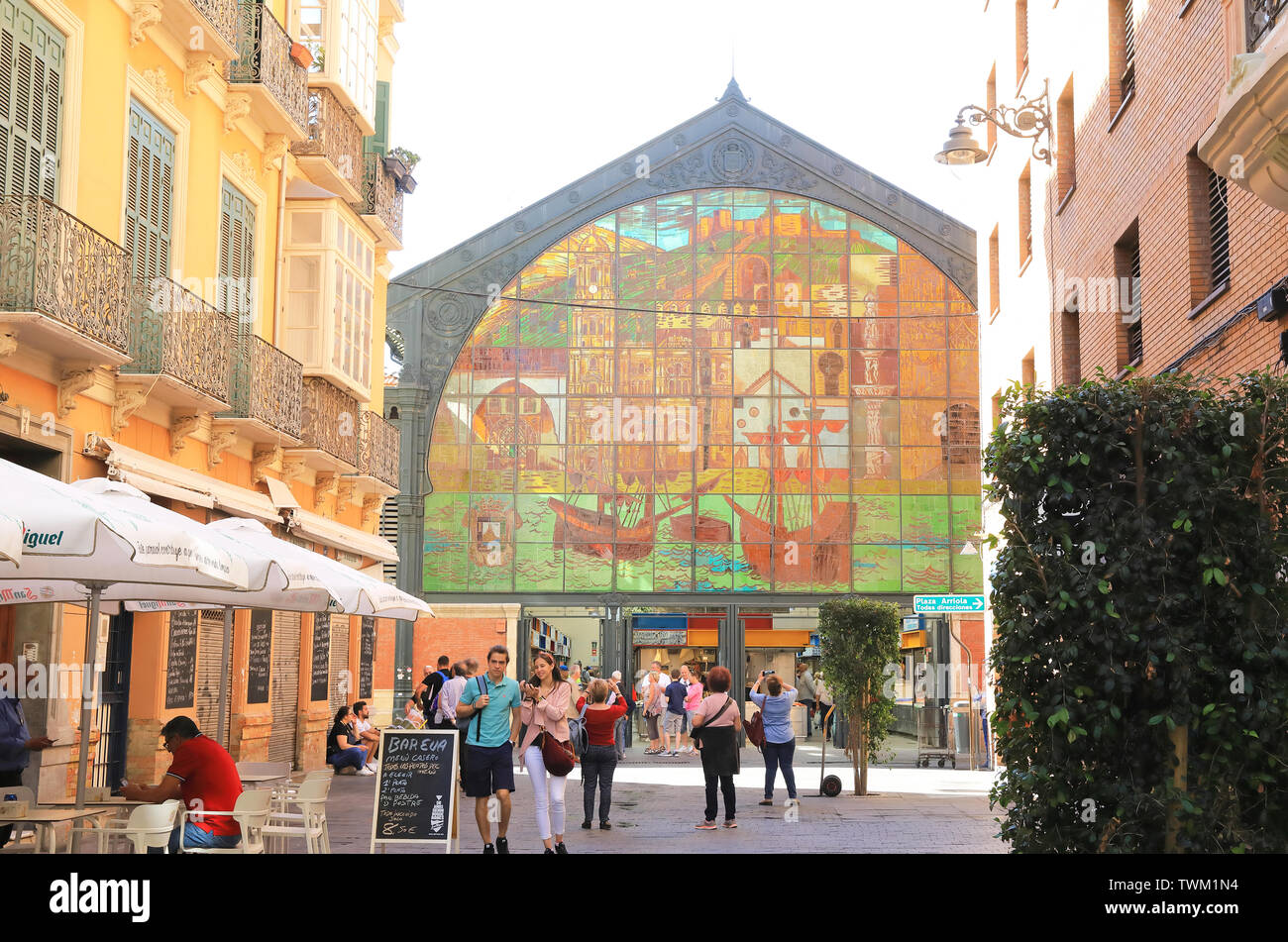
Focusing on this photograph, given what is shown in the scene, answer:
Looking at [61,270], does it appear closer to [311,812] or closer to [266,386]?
[311,812]

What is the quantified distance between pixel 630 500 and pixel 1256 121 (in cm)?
3189

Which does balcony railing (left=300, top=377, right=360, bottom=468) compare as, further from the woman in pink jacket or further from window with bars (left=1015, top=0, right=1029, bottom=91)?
window with bars (left=1015, top=0, right=1029, bottom=91)

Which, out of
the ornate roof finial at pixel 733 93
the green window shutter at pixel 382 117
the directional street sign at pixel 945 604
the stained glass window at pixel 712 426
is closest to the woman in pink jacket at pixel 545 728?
the directional street sign at pixel 945 604

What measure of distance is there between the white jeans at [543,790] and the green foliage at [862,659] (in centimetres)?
819

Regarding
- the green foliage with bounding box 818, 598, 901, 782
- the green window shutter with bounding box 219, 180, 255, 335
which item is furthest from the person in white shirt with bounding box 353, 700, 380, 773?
the green foliage with bounding box 818, 598, 901, 782

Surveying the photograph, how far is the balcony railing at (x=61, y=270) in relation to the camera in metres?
12.5

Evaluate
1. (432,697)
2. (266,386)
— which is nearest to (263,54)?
(266,386)

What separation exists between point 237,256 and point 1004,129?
36.0ft

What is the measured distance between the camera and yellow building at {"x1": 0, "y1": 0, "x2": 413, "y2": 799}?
44.8 ft

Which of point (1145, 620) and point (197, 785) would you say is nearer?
point (1145, 620)

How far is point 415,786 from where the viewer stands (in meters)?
12.0

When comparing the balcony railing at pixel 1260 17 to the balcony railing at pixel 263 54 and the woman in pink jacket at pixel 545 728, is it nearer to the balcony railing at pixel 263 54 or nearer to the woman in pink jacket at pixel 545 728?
the woman in pink jacket at pixel 545 728

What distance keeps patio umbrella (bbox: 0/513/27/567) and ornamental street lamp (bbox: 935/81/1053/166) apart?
14907 millimetres
